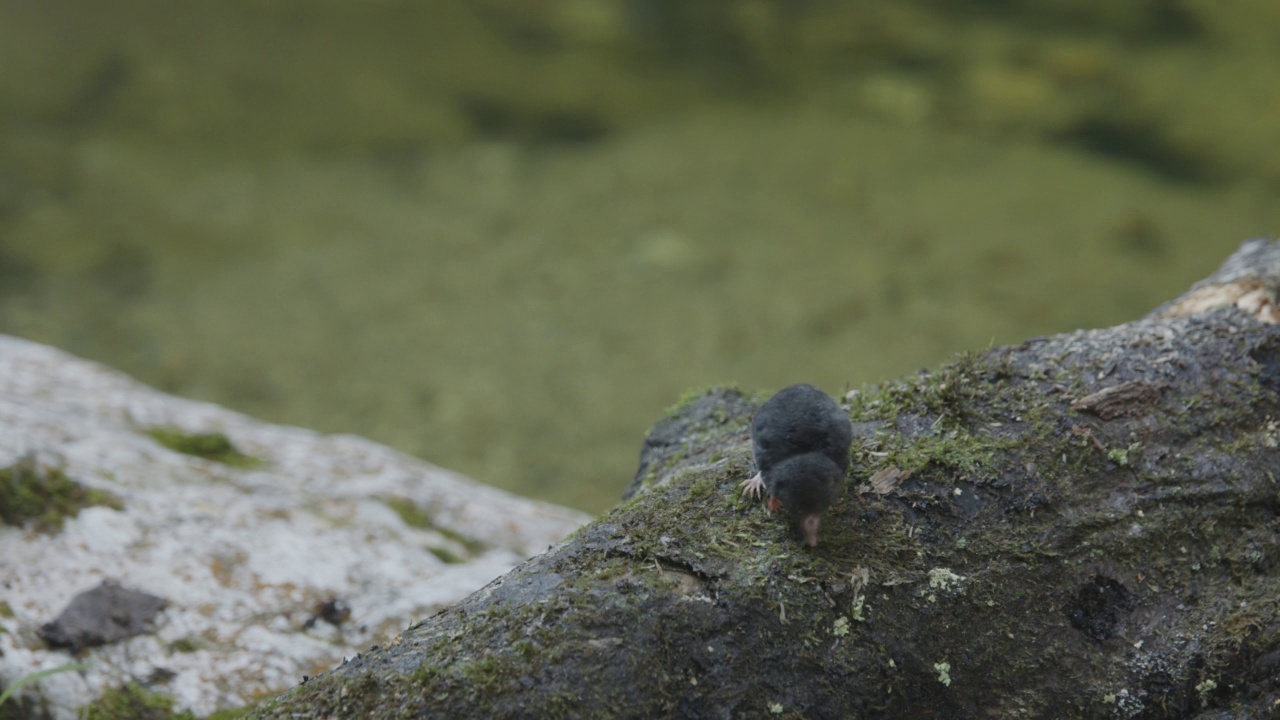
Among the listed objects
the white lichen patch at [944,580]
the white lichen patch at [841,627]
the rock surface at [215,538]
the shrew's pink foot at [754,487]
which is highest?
the rock surface at [215,538]

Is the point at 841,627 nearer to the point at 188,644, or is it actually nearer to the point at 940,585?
the point at 940,585

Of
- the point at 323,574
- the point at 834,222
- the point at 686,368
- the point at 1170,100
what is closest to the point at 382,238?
the point at 686,368

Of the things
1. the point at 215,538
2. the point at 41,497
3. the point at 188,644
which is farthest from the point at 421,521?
the point at 41,497

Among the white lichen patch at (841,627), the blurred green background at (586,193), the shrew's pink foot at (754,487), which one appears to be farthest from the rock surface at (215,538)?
the blurred green background at (586,193)

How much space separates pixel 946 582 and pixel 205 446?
332 cm

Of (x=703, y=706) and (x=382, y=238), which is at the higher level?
(x=382, y=238)

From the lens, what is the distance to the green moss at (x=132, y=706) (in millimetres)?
2910

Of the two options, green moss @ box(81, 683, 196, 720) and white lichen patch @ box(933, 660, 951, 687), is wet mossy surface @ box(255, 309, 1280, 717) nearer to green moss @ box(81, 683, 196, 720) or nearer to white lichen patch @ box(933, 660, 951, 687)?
white lichen patch @ box(933, 660, 951, 687)

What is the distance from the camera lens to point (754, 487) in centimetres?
241

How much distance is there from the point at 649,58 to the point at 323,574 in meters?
7.74

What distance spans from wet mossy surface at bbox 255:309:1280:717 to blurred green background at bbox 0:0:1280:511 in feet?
15.4

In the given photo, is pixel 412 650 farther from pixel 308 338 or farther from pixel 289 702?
pixel 308 338

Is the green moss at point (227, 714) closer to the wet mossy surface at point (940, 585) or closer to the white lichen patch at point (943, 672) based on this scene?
the wet mossy surface at point (940, 585)

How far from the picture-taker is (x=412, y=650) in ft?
6.88
